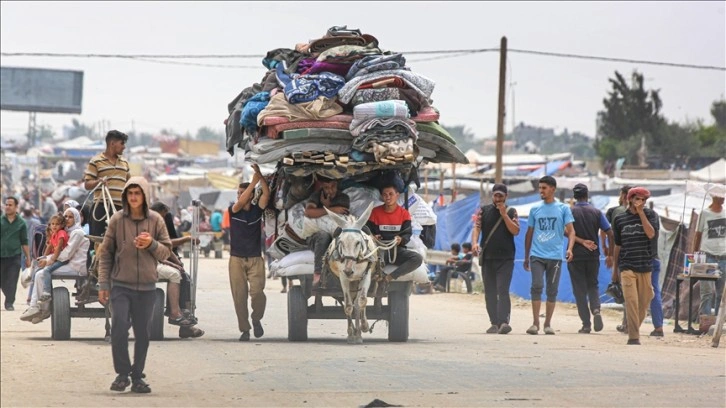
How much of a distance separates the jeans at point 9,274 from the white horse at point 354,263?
9506 mm

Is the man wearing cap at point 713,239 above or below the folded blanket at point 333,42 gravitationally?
below

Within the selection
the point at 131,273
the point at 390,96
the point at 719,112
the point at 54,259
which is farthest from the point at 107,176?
the point at 719,112

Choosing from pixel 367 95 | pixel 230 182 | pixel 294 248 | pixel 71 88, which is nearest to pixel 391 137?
pixel 367 95

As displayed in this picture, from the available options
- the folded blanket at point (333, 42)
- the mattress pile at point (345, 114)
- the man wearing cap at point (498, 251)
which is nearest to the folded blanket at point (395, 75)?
the mattress pile at point (345, 114)

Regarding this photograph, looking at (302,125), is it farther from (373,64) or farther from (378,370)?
(378,370)

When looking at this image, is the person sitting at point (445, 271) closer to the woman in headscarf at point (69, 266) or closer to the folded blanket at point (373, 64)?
the folded blanket at point (373, 64)

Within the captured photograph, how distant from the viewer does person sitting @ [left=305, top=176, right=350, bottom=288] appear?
1541cm

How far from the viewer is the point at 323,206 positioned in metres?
15.7

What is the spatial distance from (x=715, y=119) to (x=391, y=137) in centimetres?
A: 7819

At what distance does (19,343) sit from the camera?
15.6 meters

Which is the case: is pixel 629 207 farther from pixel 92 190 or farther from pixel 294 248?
pixel 92 190

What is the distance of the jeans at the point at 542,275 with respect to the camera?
1734cm

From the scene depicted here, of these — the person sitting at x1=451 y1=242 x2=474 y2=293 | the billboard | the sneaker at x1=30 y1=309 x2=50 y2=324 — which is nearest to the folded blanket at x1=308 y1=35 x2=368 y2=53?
the sneaker at x1=30 y1=309 x2=50 y2=324

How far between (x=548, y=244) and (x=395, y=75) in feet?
10.7
